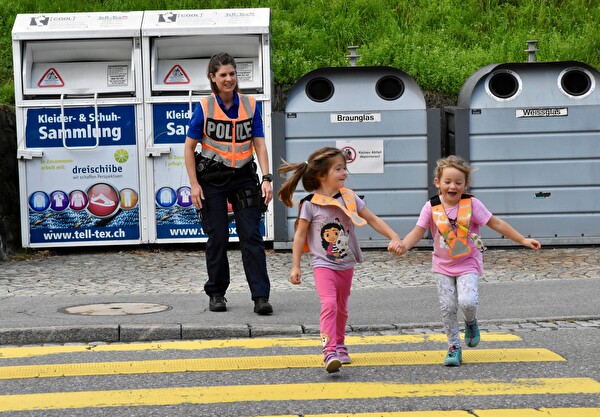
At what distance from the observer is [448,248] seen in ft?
19.1

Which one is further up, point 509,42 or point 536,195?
point 509,42

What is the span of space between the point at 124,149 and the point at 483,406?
711cm

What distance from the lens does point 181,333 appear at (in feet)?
22.9

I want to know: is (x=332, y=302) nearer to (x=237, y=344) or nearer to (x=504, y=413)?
(x=237, y=344)

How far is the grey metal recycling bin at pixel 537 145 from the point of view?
11.0 m

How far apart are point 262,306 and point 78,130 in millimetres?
4566

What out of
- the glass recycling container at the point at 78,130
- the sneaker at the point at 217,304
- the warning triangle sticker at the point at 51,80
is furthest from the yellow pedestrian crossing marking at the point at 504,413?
the warning triangle sticker at the point at 51,80

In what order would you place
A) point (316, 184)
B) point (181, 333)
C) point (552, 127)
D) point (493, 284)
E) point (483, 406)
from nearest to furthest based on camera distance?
point (483, 406), point (316, 184), point (181, 333), point (493, 284), point (552, 127)

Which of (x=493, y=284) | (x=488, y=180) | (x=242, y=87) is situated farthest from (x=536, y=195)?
(x=242, y=87)

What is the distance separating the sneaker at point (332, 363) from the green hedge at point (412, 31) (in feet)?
27.4

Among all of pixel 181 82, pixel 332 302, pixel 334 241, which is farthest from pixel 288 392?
pixel 181 82

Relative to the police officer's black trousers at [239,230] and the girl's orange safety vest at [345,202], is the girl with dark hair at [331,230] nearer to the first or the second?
the girl's orange safety vest at [345,202]

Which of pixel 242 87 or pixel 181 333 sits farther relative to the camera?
pixel 242 87

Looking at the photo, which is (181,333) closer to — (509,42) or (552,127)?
(552,127)
